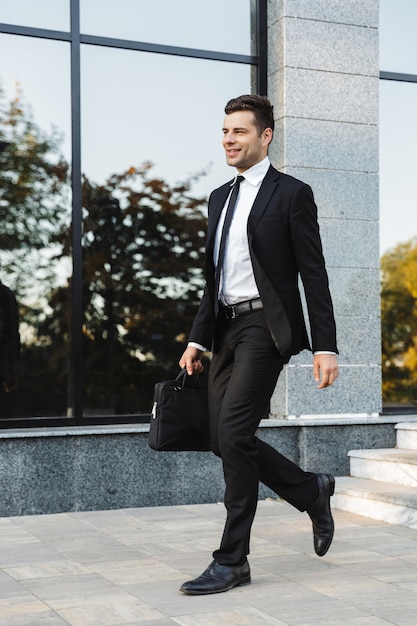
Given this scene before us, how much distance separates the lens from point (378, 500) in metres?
6.01

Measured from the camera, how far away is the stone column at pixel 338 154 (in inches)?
273

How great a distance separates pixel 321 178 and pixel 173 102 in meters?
1.23

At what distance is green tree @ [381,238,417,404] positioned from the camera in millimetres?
7699

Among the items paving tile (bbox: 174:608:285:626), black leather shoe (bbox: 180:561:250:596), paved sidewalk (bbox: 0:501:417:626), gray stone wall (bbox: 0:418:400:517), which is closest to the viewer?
paving tile (bbox: 174:608:285:626)

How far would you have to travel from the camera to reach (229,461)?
4188 mm

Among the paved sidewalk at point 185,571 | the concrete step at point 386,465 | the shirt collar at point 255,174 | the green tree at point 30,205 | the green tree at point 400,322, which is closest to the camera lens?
the paved sidewalk at point 185,571

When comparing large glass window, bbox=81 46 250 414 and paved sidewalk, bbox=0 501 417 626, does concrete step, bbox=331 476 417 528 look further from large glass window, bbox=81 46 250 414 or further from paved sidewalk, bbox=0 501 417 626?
large glass window, bbox=81 46 250 414

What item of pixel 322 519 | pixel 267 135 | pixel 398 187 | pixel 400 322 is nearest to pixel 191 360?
pixel 322 519

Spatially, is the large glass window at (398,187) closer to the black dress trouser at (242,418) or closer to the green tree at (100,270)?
the green tree at (100,270)

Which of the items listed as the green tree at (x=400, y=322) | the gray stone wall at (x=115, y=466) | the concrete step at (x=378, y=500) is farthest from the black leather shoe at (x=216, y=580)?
the green tree at (x=400, y=322)

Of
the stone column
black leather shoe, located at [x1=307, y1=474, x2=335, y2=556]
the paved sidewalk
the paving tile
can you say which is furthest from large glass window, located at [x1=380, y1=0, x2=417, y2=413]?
the paving tile

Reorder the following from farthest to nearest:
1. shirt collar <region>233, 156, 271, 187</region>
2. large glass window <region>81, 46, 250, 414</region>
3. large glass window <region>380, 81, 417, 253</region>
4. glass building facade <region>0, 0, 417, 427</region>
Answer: large glass window <region>380, 81, 417, 253</region> < large glass window <region>81, 46, 250, 414</region> < glass building facade <region>0, 0, 417, 427</region> < shirt collar <region>233, 156, 271, 187</region>

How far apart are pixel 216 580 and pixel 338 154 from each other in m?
3.80

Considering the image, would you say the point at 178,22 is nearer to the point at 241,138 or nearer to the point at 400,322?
the point at 400,322
